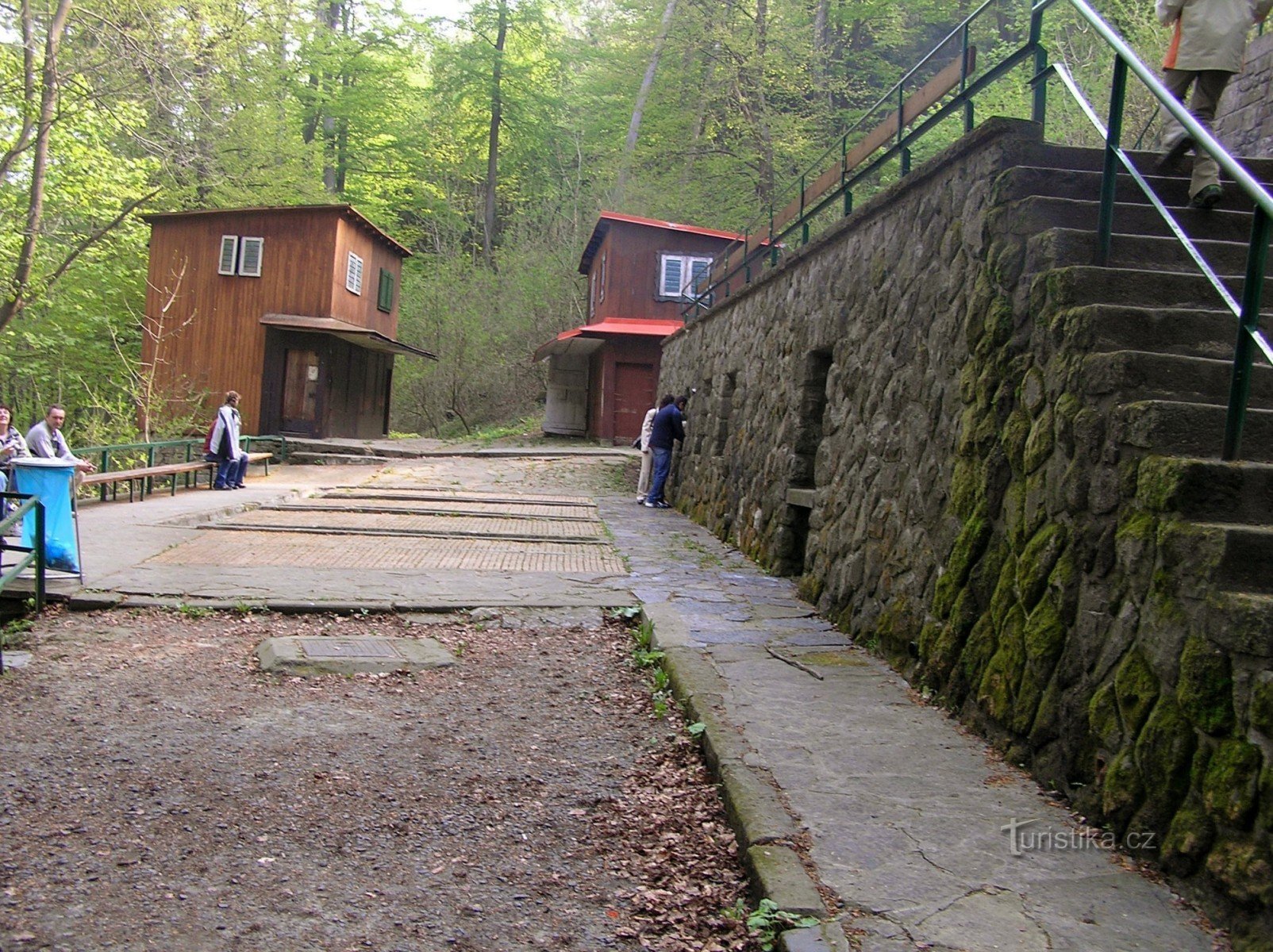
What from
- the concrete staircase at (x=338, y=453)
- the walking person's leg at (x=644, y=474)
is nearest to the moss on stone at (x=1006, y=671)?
the walking person's leg at (x=644, y=474)

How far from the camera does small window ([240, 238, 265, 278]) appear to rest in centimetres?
2517

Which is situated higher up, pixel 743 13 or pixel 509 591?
pixel 743 13

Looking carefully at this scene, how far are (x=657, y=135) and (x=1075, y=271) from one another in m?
33.4

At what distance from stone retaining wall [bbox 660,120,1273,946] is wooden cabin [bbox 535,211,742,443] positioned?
17112 millimetres

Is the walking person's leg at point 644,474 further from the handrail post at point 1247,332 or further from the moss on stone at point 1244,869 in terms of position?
the moss on stone at point 1244,869

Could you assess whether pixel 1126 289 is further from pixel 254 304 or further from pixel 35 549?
pixel 254 304

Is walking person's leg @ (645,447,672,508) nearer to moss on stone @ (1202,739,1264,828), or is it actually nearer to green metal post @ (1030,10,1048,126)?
green metal post @ (1030,10,1048,126)

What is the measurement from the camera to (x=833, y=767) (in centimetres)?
424

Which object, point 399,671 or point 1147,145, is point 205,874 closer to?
point 399,671

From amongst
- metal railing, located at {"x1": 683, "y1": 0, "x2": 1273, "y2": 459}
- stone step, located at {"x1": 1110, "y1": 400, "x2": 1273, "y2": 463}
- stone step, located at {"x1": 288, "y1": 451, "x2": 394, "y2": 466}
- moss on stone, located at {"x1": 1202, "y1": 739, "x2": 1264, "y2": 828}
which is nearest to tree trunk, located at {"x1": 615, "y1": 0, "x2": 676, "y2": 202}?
stone step, located at {"x1": 288, "y1": 451, "x2": 394, "y2": 466}

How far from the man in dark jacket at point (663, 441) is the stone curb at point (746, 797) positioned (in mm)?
9413

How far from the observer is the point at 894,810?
3770mm

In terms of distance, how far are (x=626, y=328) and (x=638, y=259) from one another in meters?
2.53

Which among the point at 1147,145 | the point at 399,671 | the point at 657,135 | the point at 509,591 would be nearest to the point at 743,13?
the point at 657,135
